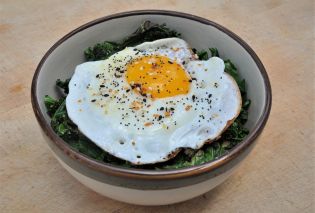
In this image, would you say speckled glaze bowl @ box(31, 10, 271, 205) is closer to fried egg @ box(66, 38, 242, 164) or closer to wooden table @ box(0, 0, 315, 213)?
fried egg @ box(66, 38, 242, 164)

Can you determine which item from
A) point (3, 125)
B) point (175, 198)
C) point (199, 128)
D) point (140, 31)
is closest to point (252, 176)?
→ point (199, 128)

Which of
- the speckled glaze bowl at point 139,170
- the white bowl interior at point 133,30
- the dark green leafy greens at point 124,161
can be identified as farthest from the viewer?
the white bowl interior at point 133,30

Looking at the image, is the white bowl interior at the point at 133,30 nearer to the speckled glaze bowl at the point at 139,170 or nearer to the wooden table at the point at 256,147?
the speckled glaze bowl at the point at 139,170

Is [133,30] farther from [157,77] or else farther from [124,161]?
[124,161]

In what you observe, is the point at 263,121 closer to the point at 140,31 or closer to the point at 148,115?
the point at 148,115

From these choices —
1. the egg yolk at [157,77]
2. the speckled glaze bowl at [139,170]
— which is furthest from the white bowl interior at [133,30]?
the egg yolk at [157,77]

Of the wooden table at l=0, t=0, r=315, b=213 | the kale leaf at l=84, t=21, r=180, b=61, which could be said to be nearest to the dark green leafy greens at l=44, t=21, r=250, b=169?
the kale leaf at l=84, t=21, r=180, b=61
